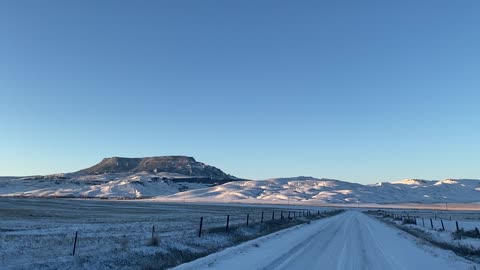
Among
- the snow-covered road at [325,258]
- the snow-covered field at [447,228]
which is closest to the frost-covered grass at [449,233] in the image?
the snow-covered field at [447,228]

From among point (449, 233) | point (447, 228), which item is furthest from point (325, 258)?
point (447, 228)

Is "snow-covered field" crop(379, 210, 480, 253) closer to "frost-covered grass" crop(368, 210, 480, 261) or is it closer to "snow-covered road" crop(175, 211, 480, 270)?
"frost-covered grass" crop(368, 210, 480, 261)

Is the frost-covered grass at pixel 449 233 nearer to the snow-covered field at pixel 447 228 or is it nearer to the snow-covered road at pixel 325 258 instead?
the snow-covered field at pixel 447 228

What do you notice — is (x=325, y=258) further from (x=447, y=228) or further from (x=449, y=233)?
(x=447, y=228)

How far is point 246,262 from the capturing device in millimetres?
17141

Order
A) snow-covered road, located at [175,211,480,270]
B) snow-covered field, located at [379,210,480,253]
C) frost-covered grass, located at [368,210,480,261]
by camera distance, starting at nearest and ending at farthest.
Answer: snow-covered road, located at [175,211,480,270], frost-covered grass, located at [368,210,480,261], snow-covered field, located at [379,210,480,253]

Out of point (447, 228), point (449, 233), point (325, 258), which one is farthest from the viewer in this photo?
point (447, 228)

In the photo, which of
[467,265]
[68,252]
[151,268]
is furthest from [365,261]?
[68,252]

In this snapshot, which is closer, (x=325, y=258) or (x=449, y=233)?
(x=325, y=258)

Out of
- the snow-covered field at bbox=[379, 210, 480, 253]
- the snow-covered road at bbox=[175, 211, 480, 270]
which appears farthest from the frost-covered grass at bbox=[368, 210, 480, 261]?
the snow-covered road at bbox=[175, 211, 480, 270]

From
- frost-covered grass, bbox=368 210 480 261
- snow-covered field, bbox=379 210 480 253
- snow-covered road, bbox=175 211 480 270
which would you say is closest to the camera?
snow-covered road, bbox=175 211 480 270

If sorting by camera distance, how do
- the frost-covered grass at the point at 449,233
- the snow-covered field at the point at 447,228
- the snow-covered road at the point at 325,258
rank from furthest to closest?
the snow-covered field at the point at 447,228, the frost-covered grass at the point at 449,233, the snow-covered road at the point at 325,258

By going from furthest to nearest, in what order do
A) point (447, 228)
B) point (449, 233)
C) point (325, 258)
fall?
point (447, 228), point (449, 233), point (325, 258)

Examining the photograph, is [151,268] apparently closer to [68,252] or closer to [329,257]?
[68,252]
